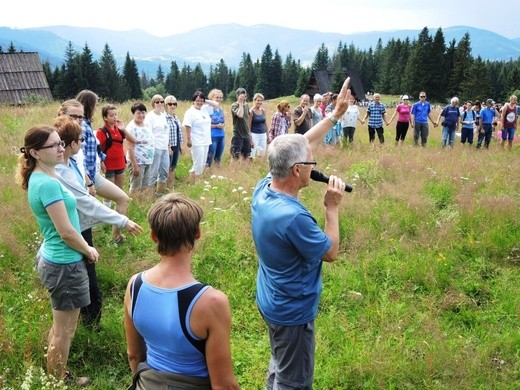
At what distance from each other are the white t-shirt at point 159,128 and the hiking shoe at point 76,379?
484 centimetres

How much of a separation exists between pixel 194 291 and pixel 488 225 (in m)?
5.33

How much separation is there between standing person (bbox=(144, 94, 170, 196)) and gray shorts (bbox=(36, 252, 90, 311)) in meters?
4.69

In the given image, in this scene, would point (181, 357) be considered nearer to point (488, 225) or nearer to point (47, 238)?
point (47, 238)

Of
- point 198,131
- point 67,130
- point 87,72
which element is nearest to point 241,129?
point 198,131

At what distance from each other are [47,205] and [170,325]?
5.34 ft

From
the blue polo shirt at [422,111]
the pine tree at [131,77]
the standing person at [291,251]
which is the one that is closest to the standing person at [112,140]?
the standing person at [291,251]

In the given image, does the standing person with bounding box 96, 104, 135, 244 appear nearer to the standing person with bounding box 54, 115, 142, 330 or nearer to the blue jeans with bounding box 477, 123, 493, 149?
the standing person with bounding box 54, 115, 142, 330

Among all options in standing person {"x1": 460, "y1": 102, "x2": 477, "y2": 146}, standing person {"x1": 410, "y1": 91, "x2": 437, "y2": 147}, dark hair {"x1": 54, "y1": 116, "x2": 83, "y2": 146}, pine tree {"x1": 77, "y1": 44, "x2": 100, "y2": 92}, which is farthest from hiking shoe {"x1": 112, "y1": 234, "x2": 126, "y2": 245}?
pine tree {"x1": 77, "y1": 44, "x2": 100, "y2": 92}

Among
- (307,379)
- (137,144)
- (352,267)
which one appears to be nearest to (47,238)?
(307,379)

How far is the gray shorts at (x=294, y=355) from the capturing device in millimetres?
2768

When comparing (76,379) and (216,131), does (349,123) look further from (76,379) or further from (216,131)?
(76,379)

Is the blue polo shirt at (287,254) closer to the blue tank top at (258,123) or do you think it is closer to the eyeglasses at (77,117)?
the eyeglasses at (77,117)

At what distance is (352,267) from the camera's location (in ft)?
17.2

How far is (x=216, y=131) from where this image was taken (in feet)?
31.5
